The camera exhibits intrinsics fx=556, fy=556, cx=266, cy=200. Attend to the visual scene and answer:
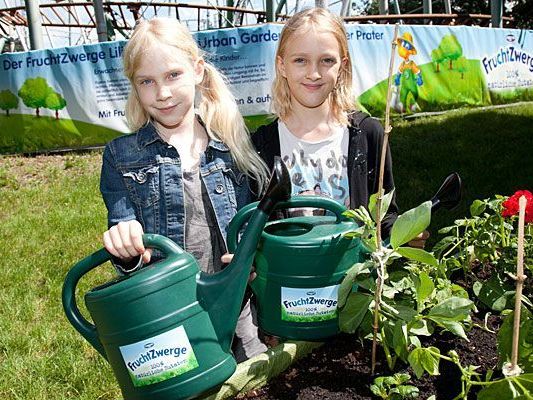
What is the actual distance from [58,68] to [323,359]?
6.03 metres

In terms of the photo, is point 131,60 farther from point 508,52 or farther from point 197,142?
point 508,52

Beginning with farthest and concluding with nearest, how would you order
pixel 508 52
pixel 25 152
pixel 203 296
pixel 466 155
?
pixel 508 52 < pixel 25 152 < pixel 466 155 < pixel 203 296

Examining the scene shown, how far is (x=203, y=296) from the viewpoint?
86cm

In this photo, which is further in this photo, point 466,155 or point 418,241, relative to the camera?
point 466,155

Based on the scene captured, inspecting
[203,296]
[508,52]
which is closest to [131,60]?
[203,296]

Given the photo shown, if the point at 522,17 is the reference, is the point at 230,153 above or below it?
below

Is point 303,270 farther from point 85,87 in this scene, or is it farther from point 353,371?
point 85,87

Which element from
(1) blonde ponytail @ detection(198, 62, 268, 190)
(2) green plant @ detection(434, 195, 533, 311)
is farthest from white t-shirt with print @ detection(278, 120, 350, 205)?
(2) green plant @ detection(434, 195, 533, 311)

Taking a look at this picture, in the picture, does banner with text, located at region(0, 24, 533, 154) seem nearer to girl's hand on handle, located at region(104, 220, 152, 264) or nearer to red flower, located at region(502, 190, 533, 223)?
red flower, located at region(502, 190, 533, 223)

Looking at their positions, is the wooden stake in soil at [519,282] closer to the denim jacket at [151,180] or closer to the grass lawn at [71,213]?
the denim jacket at [151,180]

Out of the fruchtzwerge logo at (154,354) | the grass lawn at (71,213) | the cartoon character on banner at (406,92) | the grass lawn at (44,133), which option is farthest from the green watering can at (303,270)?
the cartoon character on banner at (406,92)

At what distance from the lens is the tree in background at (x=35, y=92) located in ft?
20.4

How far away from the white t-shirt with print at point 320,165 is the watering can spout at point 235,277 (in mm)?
684

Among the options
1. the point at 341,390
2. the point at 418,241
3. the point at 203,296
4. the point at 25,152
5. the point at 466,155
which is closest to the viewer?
the point at 203,296
